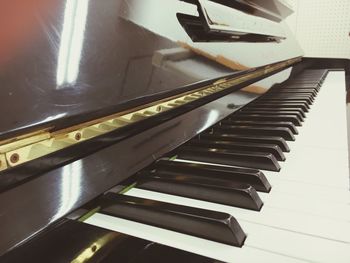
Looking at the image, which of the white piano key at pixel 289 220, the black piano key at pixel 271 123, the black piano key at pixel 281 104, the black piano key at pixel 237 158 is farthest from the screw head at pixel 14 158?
the black piano key at pixel 281 104

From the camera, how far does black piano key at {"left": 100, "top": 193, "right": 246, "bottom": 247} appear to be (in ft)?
1.53

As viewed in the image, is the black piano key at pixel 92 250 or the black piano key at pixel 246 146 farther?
the black piano key at pixel 246 146

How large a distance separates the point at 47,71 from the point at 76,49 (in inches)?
3.0

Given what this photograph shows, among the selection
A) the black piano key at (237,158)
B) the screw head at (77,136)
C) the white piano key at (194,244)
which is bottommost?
the white piano key at (194,244)

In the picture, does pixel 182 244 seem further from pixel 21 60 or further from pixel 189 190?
pixel 21 60

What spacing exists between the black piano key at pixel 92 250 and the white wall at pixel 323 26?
4.49 metres

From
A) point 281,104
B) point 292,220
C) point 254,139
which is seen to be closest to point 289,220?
point 292,220

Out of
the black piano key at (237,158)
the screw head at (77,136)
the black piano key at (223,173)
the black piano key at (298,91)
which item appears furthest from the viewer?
the black piano key at (298,91)

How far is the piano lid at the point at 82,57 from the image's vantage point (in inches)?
15.7

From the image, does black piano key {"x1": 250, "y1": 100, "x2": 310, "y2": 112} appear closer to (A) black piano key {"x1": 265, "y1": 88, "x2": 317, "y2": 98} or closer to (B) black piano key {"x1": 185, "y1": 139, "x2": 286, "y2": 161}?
(A) black piano key {"x1": 265, "y1": 88, "x2": 317, "y2": 98}

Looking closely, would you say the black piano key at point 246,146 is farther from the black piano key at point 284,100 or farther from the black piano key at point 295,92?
the black piano key at point 295,92

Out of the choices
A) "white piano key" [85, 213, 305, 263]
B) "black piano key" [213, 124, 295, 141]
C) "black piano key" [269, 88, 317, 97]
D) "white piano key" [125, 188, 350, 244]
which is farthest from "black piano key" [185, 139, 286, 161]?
"black piano key" [269, 88, 317, 97]

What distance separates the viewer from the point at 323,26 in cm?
434

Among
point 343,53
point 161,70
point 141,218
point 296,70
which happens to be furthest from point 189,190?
point 343,53
